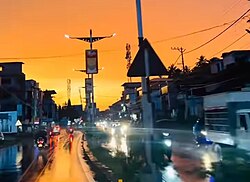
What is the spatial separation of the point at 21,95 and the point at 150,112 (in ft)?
294

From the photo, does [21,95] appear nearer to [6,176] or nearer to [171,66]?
[171,66]

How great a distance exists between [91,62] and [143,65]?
19.7m

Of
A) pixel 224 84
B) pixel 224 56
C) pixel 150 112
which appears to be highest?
pixel 224 56

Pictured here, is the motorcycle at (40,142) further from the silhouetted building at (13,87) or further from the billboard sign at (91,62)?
the silhouetted building at (13,87)

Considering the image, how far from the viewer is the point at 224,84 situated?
4997 centimetres

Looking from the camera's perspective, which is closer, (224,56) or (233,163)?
(233,163)

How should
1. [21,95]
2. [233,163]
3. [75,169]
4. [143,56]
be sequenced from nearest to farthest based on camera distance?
[143,56], [233,163], [75,169], [21,95]

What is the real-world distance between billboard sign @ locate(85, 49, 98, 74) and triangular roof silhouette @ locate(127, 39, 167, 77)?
19196mm

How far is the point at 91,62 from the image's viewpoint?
92.6 feet

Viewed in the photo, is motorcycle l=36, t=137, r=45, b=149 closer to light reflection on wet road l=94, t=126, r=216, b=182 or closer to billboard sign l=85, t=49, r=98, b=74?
billboard sign l=85, t=49, r=98, b=74

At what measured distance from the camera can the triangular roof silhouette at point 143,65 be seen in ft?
28.1

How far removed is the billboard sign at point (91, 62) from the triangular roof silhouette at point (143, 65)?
756 inches

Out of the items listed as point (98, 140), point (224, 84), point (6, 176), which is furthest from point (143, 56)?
point (224, 84)

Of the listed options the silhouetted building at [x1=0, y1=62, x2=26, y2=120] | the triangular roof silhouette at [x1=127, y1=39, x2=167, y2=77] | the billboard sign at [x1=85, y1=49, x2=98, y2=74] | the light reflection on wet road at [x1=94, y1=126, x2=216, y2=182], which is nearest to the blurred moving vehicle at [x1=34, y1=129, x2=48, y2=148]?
the billboard sign at [x1=85, y1=49, x2=98, y2=74]
